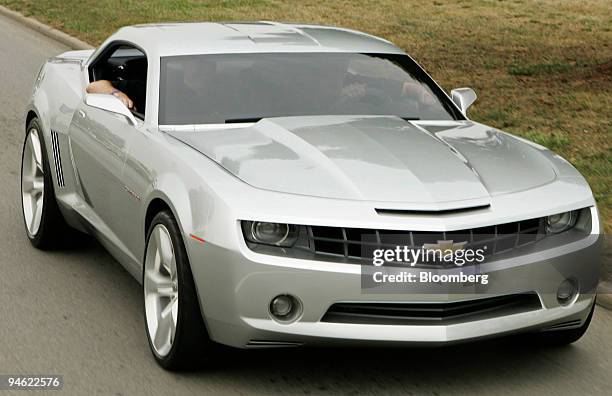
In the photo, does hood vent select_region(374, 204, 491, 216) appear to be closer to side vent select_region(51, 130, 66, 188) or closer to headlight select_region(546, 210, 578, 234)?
headlight select_region(546, 210, 578, 234)

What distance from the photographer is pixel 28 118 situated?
26.4 ft

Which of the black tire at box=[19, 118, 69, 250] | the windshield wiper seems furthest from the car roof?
the black tire at box=[19, 118, 69, 250]

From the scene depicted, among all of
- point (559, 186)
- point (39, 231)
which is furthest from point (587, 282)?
point (39, 231)

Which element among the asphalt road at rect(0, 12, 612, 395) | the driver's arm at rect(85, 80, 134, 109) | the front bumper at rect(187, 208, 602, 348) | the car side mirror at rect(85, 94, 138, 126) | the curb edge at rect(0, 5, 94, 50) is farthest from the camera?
the curb edge at rect(0, 5, 94, 50)

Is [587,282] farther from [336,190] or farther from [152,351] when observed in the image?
[152,351]

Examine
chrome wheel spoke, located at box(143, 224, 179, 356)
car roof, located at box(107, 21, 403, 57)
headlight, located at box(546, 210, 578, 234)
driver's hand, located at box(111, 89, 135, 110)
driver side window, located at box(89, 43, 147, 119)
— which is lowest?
chrome wheel spoke, located at box(143, 224, 179, 356)

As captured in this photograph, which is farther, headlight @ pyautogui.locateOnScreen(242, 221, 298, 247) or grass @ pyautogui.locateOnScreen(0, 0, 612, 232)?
grass @ pyautogui.locateOnScreen(0, 0, 612, 232)

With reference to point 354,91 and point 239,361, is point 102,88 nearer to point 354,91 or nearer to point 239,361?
point 354,91

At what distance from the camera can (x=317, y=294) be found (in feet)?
16.0

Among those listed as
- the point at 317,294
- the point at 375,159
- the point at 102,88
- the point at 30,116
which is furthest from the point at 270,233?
the point at 30,116

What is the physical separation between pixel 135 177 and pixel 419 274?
1.66 metres

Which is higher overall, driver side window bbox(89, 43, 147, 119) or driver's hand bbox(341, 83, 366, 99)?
driver's hand bbox(341, 83, 366, 99)

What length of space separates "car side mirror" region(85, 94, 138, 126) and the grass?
3.43 metres

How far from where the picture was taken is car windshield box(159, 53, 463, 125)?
629 cm
